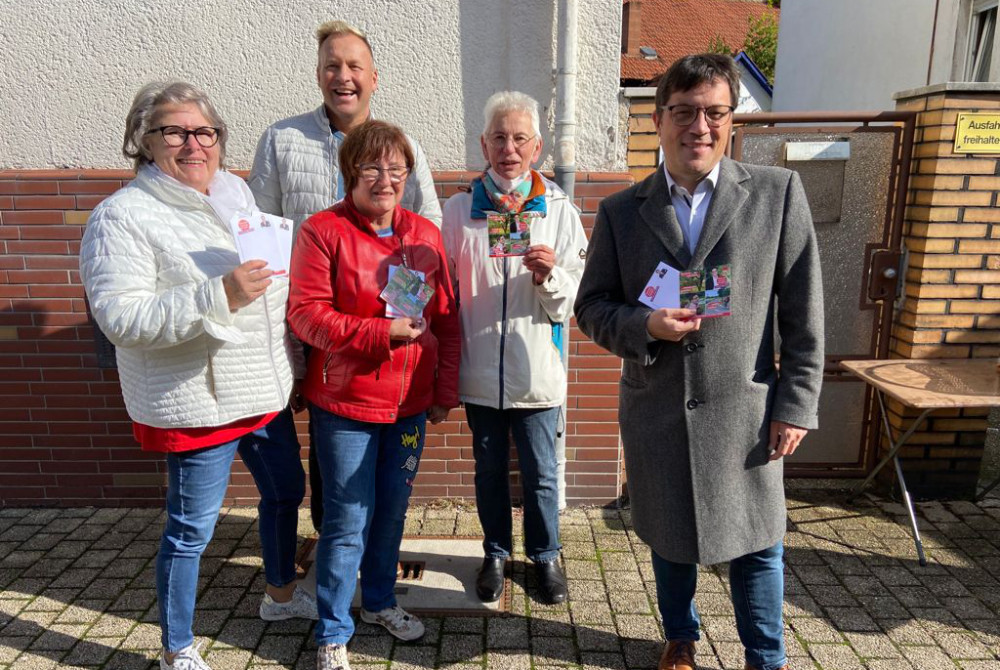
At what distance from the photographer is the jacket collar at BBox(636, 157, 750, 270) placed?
2203mm

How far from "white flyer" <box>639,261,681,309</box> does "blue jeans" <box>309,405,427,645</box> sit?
3.35 feet

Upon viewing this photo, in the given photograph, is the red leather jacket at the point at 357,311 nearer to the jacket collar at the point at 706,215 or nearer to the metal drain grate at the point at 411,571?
the jacket collar at the point at 706,215

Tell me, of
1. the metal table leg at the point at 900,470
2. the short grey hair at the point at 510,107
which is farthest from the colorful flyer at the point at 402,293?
the metal table leg at the point at 900,470

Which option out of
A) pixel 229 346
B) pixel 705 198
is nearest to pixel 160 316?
pixel 229 346

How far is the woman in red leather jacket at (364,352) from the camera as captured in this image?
2416mm

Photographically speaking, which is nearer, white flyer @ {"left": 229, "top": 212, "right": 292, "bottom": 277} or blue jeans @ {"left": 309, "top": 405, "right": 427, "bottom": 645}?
white flyer @ {"left": 229, "top": 212, "right": 292, "bottom": 277}

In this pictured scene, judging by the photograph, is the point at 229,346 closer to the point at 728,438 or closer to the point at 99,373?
the point at 728,438

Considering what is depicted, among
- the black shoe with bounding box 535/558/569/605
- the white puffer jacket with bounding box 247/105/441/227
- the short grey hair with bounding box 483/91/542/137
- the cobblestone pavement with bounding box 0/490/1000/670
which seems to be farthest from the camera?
the black shoe with bounding box 535/558/569/605

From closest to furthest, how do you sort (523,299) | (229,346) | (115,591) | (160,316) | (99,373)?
1. (160,316)
2. (229,346)
3. (523,299)
4. (115,591)
5. (99,373)

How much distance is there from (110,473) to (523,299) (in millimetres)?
2859

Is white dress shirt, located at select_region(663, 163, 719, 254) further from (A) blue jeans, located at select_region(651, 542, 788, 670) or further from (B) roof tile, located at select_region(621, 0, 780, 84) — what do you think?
(B) roof tile, located at select_region(621, 0, 780, 84)

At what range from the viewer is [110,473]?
4.07 meters

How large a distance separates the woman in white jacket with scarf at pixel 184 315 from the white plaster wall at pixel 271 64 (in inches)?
54.9

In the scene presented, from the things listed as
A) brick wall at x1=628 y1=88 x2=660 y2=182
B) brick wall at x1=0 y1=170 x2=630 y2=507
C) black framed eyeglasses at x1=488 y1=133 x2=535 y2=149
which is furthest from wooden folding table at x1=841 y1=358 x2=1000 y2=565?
black framed eyeglasses at x1=488 y1=133 x2=535 y2=149
